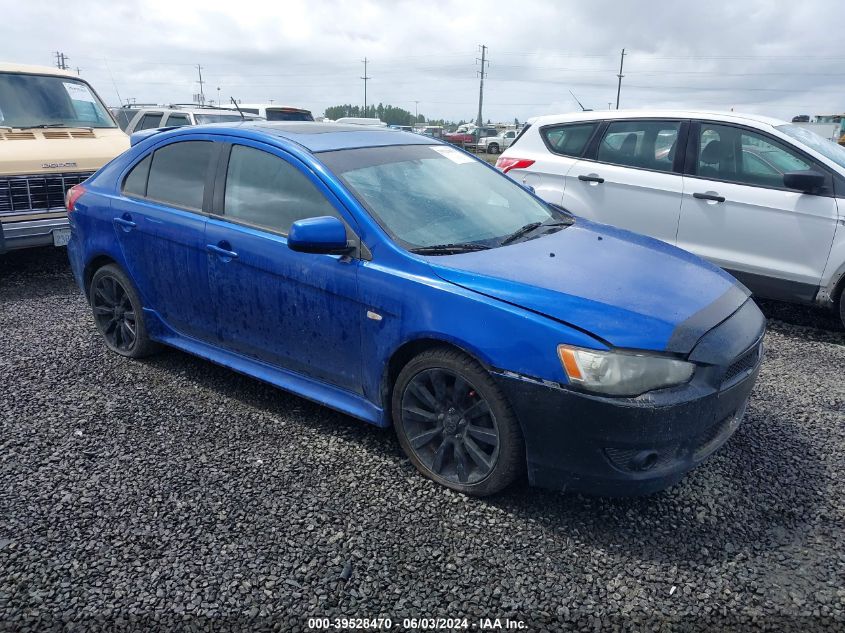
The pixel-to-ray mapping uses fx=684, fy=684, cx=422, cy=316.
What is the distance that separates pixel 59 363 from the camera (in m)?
4.71

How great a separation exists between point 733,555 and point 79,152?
7.03 meters

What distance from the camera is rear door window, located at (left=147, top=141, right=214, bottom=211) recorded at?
4051 mm

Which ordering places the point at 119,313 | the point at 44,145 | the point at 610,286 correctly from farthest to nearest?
Result: the point at 44,145 → the point at 119,313 → the point at 610,286

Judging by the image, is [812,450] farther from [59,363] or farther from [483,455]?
[59,363]

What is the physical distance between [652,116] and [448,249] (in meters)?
3.84

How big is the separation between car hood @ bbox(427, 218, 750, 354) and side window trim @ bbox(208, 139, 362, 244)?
45 centimetres

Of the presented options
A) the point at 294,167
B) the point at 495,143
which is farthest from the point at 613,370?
the point at 495,143

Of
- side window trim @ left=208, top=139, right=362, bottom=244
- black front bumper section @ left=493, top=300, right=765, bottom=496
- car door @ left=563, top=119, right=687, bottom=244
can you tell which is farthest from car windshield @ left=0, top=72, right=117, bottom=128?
black front bumper section @ left=493, top=300, right=765, bottom=496

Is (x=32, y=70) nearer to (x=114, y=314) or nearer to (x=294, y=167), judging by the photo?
(x=114, y=314)

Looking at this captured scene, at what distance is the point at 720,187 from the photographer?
5.76 metres

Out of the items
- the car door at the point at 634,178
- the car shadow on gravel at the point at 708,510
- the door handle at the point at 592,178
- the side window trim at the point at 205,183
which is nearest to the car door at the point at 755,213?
the car door at the point at 634,178

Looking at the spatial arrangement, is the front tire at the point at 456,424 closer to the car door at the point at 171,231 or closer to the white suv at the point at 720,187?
the car door at the point at 171,231

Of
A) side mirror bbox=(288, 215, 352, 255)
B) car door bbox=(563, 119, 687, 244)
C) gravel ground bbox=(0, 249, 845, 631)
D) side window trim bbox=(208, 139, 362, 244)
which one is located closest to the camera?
gravel ground bbox=(0, 249, 845, 631)

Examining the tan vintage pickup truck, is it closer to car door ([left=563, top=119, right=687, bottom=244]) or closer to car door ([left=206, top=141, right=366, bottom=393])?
car door ([left=206, top=141, right=366, bottom=393])
